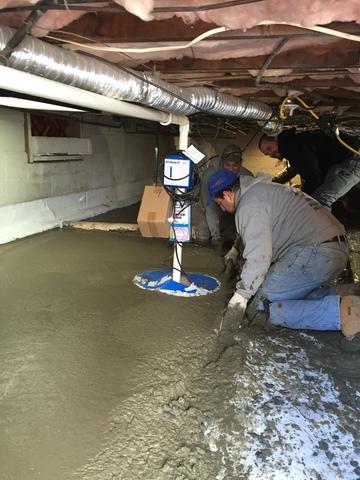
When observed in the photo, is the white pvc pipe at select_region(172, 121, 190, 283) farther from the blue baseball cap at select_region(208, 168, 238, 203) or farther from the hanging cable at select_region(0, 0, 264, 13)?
the hanging cable at select_region(0, 0, 264, 13)

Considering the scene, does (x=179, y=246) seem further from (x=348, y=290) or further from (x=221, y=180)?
(x=348, y=290)

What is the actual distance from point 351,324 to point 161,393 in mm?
1074

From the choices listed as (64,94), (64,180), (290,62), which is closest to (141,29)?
(64,94)

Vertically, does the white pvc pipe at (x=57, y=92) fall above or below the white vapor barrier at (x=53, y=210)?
above

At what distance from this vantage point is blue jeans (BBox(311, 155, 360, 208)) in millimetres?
3910

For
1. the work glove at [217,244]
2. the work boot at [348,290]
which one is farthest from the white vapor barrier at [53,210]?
the work boot at [348,290]

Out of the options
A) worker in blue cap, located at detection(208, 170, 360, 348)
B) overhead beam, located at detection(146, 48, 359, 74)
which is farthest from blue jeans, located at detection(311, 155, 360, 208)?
overhead beam, located at detection(146, 48, 359, 74)

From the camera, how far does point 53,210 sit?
4520mm

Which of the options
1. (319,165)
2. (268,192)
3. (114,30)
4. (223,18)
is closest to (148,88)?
(114,30)

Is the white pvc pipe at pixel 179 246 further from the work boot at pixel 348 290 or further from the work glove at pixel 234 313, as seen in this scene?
the work boot at pixel 348 290

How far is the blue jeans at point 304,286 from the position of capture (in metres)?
2.24

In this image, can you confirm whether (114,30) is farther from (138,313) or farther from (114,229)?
(114,229)

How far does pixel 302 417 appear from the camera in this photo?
5.19 feet

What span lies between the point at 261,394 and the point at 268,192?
1.09 m
